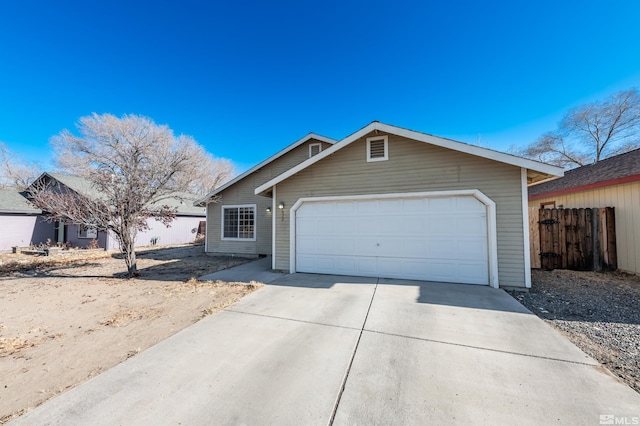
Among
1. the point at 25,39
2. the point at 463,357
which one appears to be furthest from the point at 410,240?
the point at 25,39

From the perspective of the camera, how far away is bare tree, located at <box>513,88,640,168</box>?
19.3 metres

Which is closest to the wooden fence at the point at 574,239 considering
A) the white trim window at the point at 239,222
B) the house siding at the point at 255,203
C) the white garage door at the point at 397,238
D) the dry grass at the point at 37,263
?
the white garage door at the point at 397,238

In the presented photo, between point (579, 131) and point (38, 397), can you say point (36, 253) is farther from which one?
point (579, 131)

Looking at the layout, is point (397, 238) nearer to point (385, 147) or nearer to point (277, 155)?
point (385, 147)

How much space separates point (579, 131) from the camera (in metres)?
21.4

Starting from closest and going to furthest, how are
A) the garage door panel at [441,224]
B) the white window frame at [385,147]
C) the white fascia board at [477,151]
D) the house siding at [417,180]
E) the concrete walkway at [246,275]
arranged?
1. the white fascia board at [477,151]
2. the house siding at [417,180]
3. the garage door panel at [441,224]
4. the white window frame at [385,147]
5. the concrete walkway at [246,275]

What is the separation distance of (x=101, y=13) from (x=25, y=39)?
4.22m

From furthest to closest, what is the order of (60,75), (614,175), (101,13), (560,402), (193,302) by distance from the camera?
(60,75) → (101,13) → (614,175) → (193,302) → (560,402)

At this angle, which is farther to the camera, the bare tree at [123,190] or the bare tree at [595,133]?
the bare tree at [595,133]

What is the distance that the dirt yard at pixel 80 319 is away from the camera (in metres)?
2.77

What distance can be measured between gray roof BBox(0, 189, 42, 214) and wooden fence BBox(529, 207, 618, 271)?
23.8 meters

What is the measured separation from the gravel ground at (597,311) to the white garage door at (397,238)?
55.6 inches

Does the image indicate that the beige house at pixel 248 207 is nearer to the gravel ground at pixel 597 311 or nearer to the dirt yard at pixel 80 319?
the dirt yard at pixel 80 319

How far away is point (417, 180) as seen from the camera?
666 centimetres
